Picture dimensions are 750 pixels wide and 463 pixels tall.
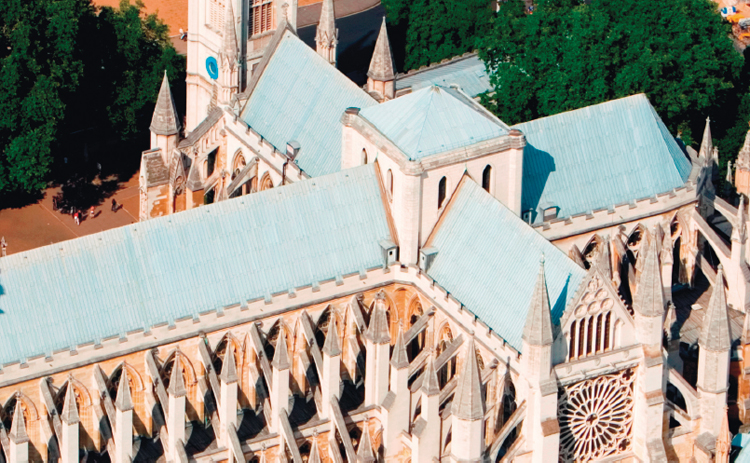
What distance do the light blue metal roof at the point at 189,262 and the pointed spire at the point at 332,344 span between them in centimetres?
426

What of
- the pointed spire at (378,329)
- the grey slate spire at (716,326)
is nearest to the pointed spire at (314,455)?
the pointed spire at (378,329)

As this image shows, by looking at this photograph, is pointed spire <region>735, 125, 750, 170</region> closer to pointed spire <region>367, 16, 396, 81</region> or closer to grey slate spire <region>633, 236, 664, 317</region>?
pointed spire <region>367, 16, 396, 81</region>

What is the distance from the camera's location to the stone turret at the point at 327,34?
11262cm

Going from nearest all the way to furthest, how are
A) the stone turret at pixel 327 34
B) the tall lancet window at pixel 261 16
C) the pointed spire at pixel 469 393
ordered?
the pointed spire at pixel 469 393
the stone turret at pixel 327 34
the tall lancet window at pixel 261 16

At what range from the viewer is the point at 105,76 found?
122000mm

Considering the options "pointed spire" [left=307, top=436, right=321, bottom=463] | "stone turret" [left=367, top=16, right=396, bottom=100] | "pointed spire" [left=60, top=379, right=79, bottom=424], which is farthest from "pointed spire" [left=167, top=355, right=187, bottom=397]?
"stone turret" [left=367, top=16, right=396, bottom=100]

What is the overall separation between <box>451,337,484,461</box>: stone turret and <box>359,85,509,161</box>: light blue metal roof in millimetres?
12325

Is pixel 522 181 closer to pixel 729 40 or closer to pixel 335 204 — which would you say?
pixel 335 204

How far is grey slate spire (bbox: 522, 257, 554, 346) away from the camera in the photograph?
3241 inches

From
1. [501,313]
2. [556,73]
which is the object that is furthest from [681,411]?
[556,73]

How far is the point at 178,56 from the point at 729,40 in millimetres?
37419

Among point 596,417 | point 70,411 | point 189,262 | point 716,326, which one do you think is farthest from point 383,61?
point 70,411

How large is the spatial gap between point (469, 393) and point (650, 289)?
9.26 metres

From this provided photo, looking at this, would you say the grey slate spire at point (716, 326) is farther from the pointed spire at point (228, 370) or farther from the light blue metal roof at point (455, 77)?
the light blue metal roof at point (455, 77)
